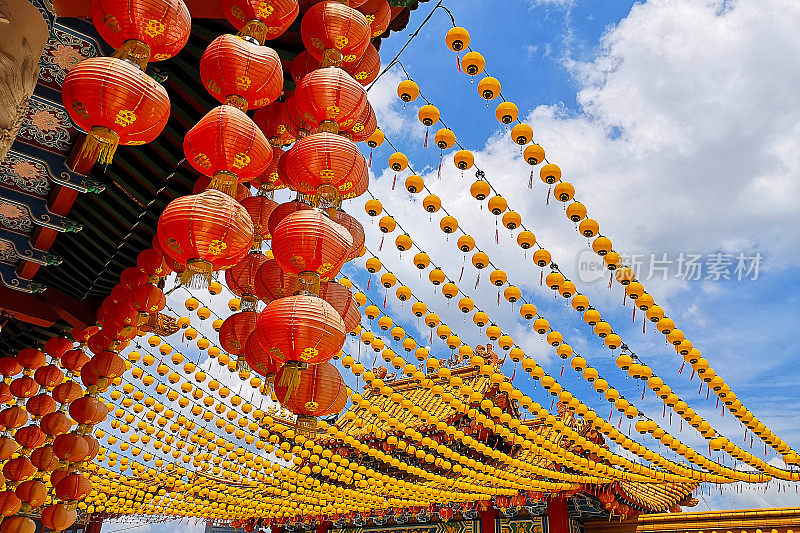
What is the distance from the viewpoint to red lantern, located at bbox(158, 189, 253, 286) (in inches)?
112

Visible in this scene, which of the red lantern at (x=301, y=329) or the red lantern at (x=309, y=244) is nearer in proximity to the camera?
the red lantern at (x=301, y=329)

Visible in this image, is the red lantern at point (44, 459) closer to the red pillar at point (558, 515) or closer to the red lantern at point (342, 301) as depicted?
the red lantern at point (342, 301)

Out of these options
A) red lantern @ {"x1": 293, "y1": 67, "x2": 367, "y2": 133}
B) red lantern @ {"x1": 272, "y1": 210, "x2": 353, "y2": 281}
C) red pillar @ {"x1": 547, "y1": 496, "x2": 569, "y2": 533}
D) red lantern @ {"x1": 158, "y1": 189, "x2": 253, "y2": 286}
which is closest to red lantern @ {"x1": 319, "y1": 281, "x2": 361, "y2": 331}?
red lantern @ {"x1": 272, "y1": 210, "x2": 353, "y2": 281}

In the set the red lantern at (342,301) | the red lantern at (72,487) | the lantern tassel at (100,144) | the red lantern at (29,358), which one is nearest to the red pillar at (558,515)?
the red lantern at (72,487)

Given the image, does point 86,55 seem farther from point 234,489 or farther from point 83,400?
point 234,489

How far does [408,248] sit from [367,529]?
12239 mm

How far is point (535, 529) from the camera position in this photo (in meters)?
13.9

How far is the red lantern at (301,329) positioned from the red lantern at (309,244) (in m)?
0.22

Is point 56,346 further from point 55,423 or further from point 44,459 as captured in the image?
point 44,459

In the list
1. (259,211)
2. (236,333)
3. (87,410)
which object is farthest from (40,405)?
(259,211)

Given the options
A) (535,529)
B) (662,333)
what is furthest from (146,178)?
(535,529)

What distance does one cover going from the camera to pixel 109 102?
267 cm

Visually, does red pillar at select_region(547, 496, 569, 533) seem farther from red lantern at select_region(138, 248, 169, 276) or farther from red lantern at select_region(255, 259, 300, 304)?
red lantern at select_region(255, 259, 300, 304)

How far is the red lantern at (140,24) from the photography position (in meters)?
2.83
